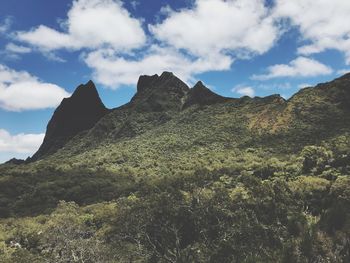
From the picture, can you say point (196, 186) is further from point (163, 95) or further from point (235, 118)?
point (163, 95)

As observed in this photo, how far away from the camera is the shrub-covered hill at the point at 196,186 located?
4162 cm

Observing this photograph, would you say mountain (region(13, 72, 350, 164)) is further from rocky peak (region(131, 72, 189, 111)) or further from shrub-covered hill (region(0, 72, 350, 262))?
shrub-covered hill (region(0, 72, 350, 262))

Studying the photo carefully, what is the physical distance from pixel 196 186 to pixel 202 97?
350 ft

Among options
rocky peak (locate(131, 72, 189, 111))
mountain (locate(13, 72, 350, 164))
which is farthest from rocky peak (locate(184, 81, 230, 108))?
rocky peak (locate(131, 72, 189, 111))

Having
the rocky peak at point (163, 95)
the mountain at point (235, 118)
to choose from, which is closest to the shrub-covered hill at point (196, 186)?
the mountain at point (235, 118)

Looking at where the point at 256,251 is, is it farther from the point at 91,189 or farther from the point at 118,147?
the point at 118,147

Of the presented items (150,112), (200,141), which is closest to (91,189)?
(200,141)

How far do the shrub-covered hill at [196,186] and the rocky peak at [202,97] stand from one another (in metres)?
0.47

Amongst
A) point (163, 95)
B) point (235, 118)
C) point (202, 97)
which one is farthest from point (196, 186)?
point (163, 95)

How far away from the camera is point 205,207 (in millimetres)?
46031

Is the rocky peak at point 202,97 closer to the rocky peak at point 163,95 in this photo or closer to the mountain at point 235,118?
the mountain at point 235,118

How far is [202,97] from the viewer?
157 m

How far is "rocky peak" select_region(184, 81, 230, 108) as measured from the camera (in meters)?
151

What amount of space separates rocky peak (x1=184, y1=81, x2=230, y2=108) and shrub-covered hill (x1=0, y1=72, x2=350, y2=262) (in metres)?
0.47
